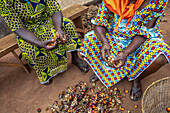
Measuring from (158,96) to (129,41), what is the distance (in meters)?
0.80

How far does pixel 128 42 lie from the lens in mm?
1768

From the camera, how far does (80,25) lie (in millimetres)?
2965

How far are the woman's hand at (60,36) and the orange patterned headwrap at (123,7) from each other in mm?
759

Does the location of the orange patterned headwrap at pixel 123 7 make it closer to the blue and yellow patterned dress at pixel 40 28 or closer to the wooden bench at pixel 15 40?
the blue and yellow patterned dress at pixel 40 28

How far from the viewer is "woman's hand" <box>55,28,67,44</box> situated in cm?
183

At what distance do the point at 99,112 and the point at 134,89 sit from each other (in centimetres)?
64

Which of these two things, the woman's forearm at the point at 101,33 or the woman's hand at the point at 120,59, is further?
the woman's forearm at the point at 101,33

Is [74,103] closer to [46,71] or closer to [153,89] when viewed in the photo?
[46,71]

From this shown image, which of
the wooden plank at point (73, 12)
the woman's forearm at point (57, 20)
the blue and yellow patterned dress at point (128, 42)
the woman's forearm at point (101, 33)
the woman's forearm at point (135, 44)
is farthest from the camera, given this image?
the wooden plank at point (73, 12)

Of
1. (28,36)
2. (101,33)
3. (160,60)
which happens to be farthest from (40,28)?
(160,60)

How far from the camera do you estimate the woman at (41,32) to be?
1.70 m

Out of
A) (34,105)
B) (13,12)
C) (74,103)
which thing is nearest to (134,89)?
(74,103)

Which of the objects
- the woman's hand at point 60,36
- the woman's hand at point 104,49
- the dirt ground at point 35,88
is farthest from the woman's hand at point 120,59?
the woman's hand at point 60,36

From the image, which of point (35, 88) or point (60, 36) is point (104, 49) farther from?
point (35, 88)
